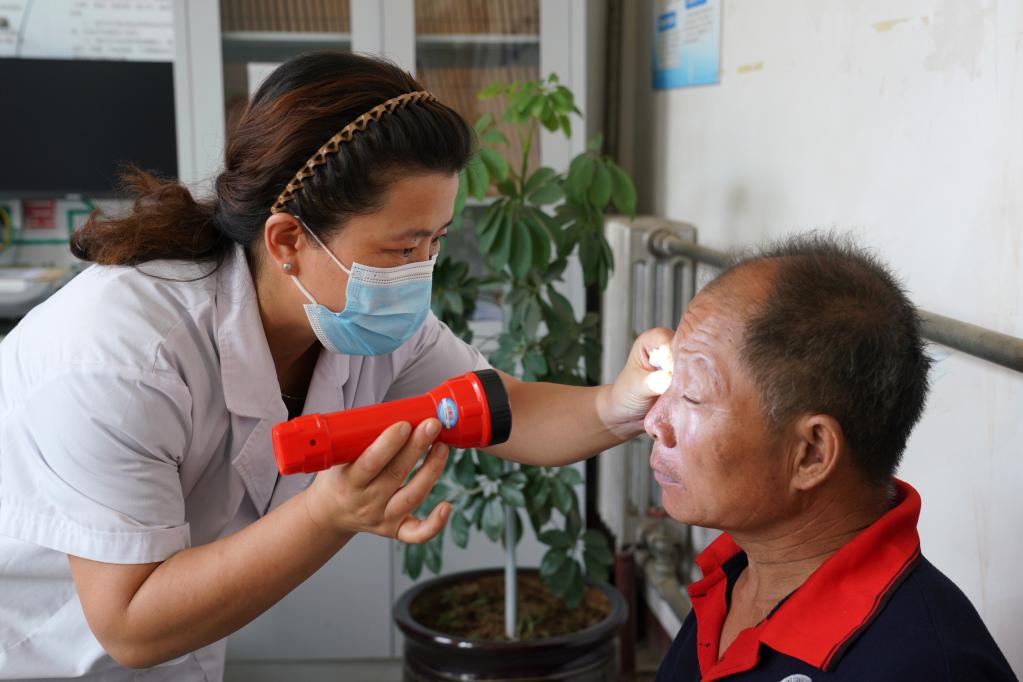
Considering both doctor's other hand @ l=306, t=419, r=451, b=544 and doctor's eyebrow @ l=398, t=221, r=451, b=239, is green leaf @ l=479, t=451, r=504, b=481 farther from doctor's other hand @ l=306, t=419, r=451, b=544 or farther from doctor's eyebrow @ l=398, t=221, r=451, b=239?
doctor's other hand @ l=306, t=419, r=451, b=544

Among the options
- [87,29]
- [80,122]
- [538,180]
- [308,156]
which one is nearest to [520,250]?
[538,180]

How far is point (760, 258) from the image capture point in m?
1.09

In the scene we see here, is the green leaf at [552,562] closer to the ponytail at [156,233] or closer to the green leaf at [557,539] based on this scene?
the green leaf at [557,539]

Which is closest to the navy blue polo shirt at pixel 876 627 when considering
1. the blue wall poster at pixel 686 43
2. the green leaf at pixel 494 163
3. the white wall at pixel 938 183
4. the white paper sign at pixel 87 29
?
the white wall at pixel 938 183

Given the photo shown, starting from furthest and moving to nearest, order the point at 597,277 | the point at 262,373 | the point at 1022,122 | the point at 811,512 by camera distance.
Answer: the point at 597,277 < the point at 262,373 < the point at 1022,122 < the point at 811,512

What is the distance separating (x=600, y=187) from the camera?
7.56 ft

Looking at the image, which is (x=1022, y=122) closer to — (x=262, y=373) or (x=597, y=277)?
(x=262, y=373)

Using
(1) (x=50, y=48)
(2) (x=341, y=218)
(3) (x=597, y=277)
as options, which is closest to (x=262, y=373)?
(2) (x=341, y=218)

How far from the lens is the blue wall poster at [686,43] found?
2377mm

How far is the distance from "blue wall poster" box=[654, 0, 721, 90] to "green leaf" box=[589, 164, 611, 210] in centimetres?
36

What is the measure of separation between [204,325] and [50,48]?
2.35 metres

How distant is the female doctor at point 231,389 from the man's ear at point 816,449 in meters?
0.28

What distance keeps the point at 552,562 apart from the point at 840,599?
1311 mm

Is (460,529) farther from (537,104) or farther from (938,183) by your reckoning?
(938,183)
